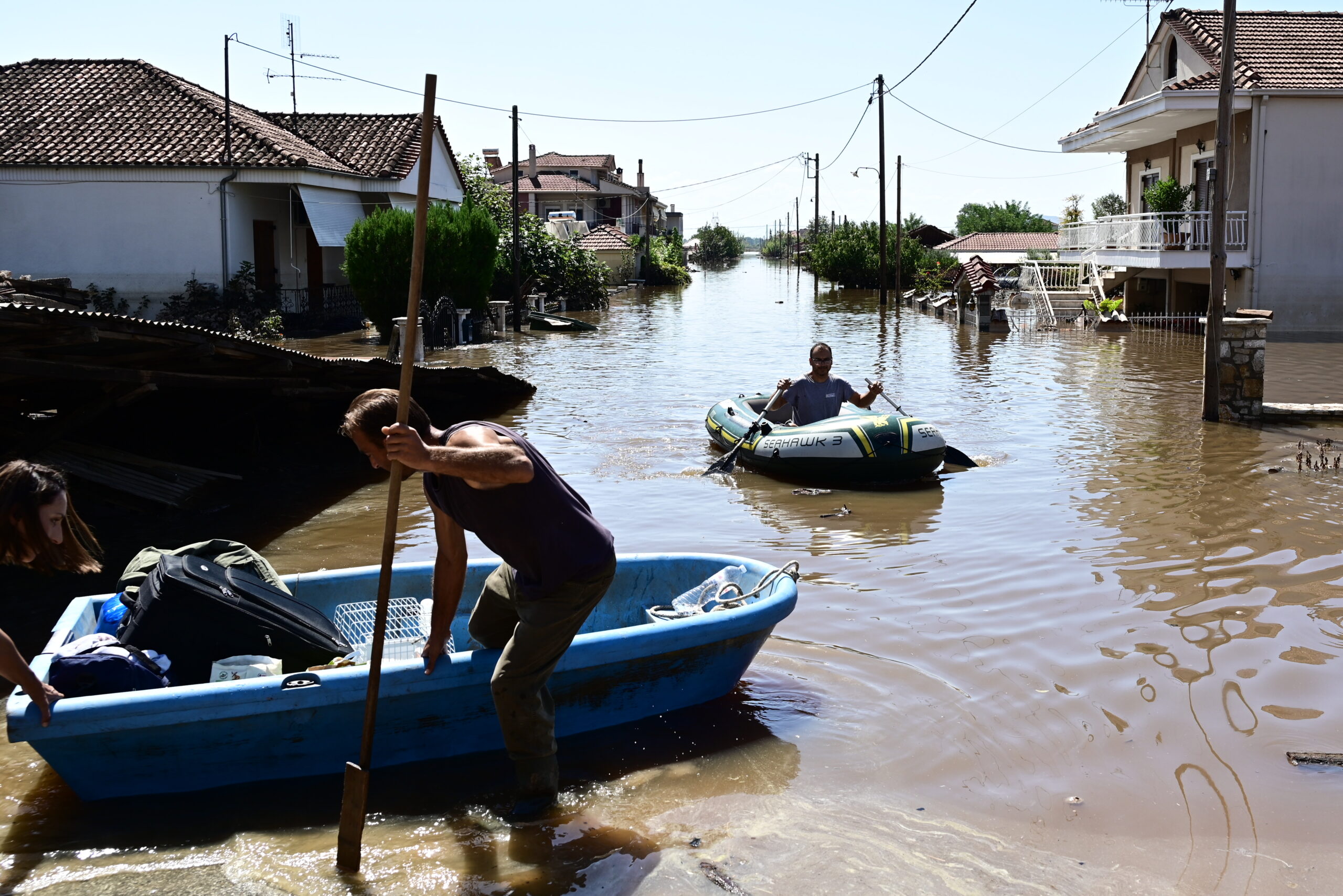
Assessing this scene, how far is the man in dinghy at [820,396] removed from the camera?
40.1ft

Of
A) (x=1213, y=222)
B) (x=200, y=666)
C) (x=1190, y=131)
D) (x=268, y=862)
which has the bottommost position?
(x=268, y=862)

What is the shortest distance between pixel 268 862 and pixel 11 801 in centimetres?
133

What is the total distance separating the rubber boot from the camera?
4.96 m

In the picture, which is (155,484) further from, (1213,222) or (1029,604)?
(1213,222)

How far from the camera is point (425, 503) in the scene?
37.0 feet

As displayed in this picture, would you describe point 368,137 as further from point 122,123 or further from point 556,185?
point 556,185

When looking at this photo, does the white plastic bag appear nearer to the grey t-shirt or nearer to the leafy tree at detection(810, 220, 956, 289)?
the grey t-shirt

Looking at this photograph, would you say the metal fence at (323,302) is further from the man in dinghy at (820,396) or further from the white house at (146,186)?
the man in dinghy at (820,396)

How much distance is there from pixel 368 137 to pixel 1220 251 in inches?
964

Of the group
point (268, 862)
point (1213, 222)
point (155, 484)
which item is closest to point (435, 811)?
point (268, 862)

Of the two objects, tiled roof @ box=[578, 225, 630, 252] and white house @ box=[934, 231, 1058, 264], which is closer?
white house @ box=[934, 231, 1058, 264]

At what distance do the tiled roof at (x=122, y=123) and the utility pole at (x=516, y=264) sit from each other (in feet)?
14.3

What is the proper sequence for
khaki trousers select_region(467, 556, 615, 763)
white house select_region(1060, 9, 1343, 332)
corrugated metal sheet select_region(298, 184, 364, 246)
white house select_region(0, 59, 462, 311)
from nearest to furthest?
khaki trousers select_region(467, 556, 615, 763) < white house select_region(1060, 9, 1343, 332) < white house select_region(0, 59, 462, 311) < corrugated metal sheet select_region(298, 184, 364, 246)

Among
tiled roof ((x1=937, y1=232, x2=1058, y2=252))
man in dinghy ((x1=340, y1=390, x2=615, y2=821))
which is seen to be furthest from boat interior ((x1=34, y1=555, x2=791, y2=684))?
tiled roof ((x1=937, y1=232, x2=1058, y2=252))
